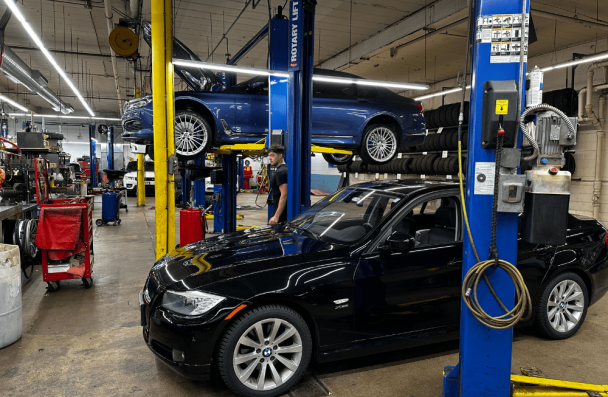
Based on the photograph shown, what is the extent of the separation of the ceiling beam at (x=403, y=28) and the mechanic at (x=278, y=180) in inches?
234

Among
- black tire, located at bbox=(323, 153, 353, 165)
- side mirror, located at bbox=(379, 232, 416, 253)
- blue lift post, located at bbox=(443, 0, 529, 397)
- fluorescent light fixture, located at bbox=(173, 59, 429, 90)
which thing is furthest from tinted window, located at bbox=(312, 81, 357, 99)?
blue lift post, located at bbox=(443, 0, 529, 397)

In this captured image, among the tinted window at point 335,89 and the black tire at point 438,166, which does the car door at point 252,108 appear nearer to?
the tinted window at point 335,89

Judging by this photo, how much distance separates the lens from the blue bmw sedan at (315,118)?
654 cm

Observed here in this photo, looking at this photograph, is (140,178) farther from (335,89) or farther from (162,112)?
(162,112)

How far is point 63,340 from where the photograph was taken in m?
3.46

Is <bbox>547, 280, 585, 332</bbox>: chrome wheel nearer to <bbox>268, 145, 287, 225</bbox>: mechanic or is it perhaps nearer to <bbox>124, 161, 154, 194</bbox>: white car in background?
<bbox>268, 145, 287, 225</bbox>: mechanic

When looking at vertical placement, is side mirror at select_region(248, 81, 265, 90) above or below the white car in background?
above

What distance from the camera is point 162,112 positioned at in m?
5.50

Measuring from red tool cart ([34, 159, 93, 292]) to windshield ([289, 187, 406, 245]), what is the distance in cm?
256

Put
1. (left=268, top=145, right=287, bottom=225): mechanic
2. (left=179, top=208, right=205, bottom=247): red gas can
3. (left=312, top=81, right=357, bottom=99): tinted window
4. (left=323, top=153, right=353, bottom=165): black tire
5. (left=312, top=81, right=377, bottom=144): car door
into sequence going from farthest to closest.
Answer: (left=323, top=153, right=353, bottom=165): black tire
(left=312, top=81, right=357, bottom=99): tinted window
(left=312, top=81, right=377, bottom=144): car door
(left=179, top=208, right=205, bottom=247): red gas can
(left=268, top=145, right=287, bottom=225): mechanic

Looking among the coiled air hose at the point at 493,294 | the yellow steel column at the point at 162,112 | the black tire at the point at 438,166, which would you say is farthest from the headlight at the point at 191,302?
the black tire at the point at 438,166

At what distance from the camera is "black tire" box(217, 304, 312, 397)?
244 cm

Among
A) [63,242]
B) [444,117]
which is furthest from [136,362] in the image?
[444,117]

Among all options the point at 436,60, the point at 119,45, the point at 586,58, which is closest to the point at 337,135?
the point at 119,45
